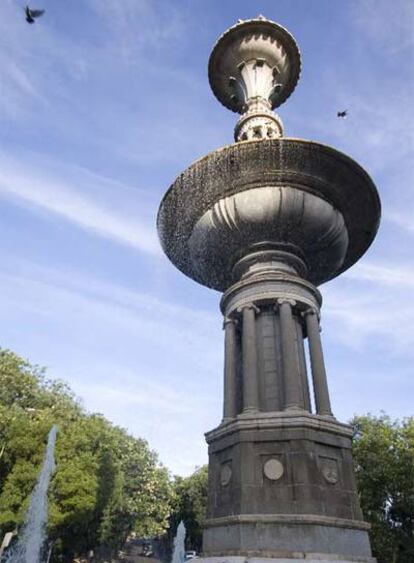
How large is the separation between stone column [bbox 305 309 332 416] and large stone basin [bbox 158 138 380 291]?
2.69m

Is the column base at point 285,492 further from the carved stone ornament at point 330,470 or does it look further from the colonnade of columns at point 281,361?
the colonnade of columns at point 281,361

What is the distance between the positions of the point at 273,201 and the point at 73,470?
17.9 m

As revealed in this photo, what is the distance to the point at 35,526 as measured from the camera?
2408cm

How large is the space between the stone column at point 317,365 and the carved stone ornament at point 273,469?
8.90ft

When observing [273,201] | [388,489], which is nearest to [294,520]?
[273,201]

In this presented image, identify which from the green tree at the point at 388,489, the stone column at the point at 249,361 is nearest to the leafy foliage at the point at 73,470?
the stone column at the point at 249,361

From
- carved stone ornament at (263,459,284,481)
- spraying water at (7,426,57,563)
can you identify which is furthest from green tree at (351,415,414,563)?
spraying water at (7,426,57,563)

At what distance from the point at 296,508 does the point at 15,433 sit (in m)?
18.3

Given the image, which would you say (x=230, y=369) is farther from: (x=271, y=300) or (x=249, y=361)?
(x=271, y=300)

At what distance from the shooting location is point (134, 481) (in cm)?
3903

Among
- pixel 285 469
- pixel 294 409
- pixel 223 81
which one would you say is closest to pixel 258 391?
pixel 294 409

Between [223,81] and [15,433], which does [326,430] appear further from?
[223,81]

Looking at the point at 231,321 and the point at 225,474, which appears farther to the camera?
the point at 231,321

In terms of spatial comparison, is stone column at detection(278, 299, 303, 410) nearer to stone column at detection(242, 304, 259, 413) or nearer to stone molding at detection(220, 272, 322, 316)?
stone molding at detection(220, 272, 322, 316)
